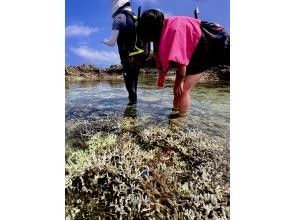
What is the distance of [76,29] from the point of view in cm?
436

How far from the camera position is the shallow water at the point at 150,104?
13.9 ft

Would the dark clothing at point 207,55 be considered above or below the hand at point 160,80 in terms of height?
above

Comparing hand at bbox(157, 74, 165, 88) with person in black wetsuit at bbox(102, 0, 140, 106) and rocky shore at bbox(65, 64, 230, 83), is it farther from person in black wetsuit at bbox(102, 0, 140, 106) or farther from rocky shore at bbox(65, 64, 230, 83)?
person in black wetsuit at bbox(102, 0, 140, 106)

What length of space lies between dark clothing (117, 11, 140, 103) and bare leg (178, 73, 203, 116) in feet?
1.05

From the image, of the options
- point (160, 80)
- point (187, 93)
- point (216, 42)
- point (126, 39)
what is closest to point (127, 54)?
point (126, 39)

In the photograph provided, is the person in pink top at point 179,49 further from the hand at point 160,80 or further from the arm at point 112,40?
the arm at point 112,40

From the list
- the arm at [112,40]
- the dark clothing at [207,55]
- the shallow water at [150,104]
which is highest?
the arm at [112,40]

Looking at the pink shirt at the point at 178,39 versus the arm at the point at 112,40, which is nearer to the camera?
the pink shirt at the point at 178,39

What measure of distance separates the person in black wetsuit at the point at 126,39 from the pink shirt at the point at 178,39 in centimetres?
21

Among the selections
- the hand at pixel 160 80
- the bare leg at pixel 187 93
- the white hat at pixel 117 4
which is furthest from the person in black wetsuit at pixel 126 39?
the bare leg at pixel 187 93

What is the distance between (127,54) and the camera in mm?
4367

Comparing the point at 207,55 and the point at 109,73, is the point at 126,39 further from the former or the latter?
the point at 207,55
